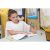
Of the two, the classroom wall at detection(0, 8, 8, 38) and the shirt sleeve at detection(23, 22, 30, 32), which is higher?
the classroom wall at detection(0, 8, 8, 38)

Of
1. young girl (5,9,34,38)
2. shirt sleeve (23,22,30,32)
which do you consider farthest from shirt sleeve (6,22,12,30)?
shirt sleeve (23,22,30,32)

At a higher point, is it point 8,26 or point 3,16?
point 3,16

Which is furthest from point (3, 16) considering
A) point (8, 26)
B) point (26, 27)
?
point (26, 27)

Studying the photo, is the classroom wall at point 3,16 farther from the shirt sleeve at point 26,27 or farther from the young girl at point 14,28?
the shirt sleeve at point 26,27

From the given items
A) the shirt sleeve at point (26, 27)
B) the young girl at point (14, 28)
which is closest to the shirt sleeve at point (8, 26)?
the young girl at point (14, 28)

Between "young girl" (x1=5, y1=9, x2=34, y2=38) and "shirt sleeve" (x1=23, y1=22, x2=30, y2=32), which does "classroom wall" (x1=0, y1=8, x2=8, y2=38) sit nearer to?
"young girl" (x1=5, y1=9, x2=34, y2=38)

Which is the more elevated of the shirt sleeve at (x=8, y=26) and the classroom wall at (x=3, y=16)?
the classroom wall at (x=3, y=16)

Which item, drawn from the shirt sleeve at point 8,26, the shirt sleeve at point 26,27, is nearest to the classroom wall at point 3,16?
the shirt sleeve at point 8,26

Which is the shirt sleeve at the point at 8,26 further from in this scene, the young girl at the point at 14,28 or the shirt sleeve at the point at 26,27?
the shirt sleeve at the point at 26,27

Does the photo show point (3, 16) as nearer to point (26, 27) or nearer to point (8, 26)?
point (8, 26)

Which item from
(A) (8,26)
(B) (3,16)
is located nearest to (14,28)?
(A) (8,26)

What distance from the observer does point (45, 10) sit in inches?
82.5

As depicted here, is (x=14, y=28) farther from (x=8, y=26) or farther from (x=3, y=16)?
(x=3, y=16)

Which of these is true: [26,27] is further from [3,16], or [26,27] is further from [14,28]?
[3,16]
